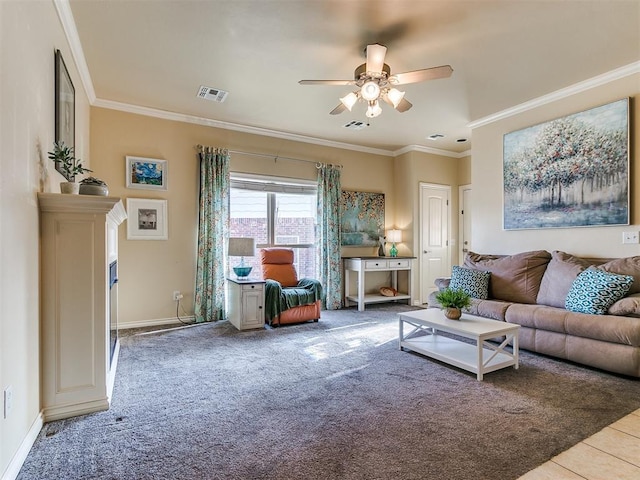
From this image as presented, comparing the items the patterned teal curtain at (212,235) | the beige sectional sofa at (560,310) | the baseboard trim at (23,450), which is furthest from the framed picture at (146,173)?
the beige sectional sofa at (560,310)

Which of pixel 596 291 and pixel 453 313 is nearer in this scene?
pixel 596 291

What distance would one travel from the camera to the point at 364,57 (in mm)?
3062

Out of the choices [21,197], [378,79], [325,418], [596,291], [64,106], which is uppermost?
[378,79]

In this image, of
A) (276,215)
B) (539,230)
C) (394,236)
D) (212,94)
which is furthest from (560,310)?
(212,94)

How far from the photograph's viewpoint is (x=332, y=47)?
9.50 feet

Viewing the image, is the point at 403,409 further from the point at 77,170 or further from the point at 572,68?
the point at 572,68

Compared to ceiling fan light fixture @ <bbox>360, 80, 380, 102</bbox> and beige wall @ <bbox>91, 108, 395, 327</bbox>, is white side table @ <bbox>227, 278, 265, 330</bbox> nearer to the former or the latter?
beige wall @ <bbox>91, 108, 395, 327</bbox>

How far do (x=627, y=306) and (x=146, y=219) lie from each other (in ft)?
16.3

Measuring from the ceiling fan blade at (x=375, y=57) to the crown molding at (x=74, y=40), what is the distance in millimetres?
2202

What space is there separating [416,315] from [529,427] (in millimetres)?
1334

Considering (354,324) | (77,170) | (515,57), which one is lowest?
Result: (354,324)

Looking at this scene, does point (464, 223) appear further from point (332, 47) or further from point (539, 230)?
point (332, 47)

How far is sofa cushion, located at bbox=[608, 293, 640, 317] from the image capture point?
263 cm

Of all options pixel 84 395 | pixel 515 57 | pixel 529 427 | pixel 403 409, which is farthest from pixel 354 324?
pixel 515 57
